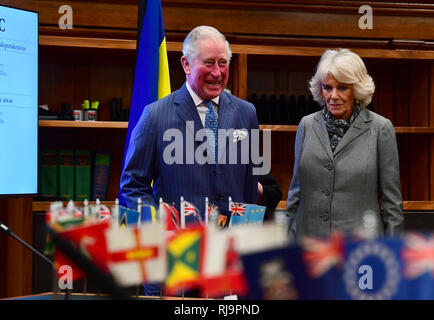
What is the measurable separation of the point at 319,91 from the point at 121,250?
1.70 meters

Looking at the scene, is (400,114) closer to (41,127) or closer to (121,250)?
(41,127)

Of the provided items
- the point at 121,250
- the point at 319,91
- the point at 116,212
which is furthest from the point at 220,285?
the point at 319,91

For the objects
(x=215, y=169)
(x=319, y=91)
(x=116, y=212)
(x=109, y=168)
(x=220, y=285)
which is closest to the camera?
(x=220, y=285)

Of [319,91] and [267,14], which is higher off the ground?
[267,14]

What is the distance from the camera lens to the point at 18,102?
3.12 meters

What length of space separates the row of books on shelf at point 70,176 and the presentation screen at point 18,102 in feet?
1.09

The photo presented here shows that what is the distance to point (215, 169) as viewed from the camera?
2225 mm

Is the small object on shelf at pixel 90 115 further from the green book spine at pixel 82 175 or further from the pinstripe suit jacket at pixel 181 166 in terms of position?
the pinstripe suit jacket at pixel 181 166

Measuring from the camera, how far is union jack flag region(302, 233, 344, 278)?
0.81 meters

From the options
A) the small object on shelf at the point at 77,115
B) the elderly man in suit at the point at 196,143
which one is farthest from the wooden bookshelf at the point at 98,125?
the elderly man in suit at the point at 196,143

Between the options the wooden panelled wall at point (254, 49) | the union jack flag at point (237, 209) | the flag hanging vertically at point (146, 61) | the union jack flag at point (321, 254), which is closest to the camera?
the union jack flag at point (321, 254)

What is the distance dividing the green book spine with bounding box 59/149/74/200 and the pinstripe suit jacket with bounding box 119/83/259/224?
4.48 ft

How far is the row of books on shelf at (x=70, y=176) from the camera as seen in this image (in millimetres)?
3539

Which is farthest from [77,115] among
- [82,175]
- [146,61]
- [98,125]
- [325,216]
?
[325,216]
